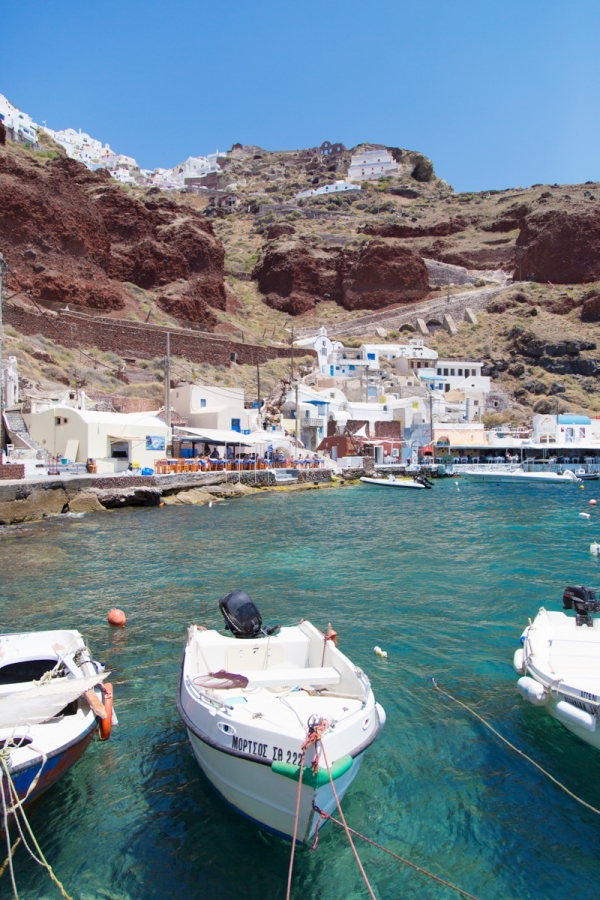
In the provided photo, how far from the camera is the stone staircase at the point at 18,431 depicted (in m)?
29.4

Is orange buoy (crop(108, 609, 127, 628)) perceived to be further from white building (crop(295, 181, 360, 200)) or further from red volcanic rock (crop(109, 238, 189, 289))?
white building (crop(295, 181, 360, 200))

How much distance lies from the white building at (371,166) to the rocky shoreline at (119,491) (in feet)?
414

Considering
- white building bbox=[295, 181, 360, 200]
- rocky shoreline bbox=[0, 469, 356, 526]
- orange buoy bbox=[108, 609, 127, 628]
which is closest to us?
orange buoy bbox=[108, 609, 127, 628]

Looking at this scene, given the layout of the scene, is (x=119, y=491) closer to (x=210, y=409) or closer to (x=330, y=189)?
(x=210, y=409)

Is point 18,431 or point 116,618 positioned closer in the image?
point 116,618

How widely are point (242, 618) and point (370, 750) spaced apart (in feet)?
8.70

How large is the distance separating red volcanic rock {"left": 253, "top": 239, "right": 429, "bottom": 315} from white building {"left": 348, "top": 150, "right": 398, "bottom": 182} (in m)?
57.8

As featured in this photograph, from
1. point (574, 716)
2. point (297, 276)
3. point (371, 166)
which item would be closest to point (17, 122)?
point (297, 276)

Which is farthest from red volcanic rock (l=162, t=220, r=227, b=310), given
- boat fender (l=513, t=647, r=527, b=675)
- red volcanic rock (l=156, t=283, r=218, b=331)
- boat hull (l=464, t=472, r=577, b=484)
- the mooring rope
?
boat fender (l=513, t=647, r=527, b=675)

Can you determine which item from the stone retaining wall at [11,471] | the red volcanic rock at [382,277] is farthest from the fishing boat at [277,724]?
the red volcanic rock at [382,277]

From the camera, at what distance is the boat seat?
646cm

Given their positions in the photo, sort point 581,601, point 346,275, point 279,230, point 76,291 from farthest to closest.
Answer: point 279,230 → point 346,275 → point 76,291 → point 581,601

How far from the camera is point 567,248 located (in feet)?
307

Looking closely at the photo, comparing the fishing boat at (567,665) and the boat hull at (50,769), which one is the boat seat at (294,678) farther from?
the fishing boat at (567,665)
